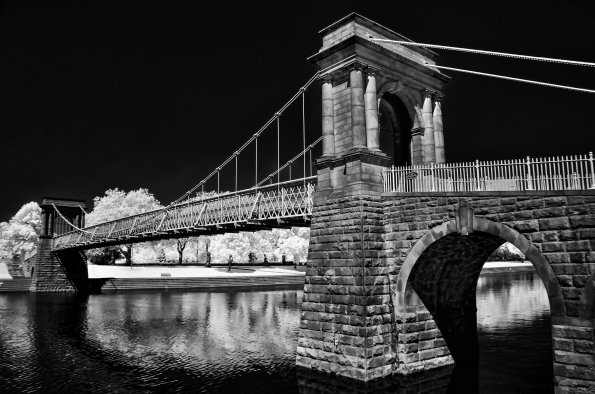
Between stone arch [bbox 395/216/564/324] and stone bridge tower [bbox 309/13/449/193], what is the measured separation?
3012mm

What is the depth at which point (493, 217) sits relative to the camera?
15297 millimetres

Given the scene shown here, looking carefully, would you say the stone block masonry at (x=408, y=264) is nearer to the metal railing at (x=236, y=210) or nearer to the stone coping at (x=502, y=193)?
the stone coping at (x=502, y=193)

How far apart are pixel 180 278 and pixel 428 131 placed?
46.8 meters

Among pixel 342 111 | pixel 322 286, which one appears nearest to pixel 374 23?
pixel 342 111

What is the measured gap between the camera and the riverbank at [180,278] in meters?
60.5

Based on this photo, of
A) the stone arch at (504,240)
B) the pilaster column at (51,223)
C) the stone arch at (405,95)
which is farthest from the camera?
the pilaster column at (51,223)

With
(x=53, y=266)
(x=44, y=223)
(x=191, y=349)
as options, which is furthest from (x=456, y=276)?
(x=44, y=223)

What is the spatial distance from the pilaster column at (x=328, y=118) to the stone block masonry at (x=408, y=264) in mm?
2014

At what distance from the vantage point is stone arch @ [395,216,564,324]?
44.1 feet

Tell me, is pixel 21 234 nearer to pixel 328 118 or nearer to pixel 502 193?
pixel 328 118

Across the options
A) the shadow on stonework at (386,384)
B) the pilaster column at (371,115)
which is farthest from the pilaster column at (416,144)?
the shadow on stonework at (386,384)

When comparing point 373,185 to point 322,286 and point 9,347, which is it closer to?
point 322,286

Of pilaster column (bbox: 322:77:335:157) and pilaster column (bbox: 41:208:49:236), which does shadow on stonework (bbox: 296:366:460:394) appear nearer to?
pilaster column (bbox: 322:77:335:157)

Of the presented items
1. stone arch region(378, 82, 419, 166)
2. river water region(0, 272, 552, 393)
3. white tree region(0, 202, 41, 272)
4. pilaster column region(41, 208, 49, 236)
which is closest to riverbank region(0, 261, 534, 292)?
pilaster column region(41, 208, 49, 236)
